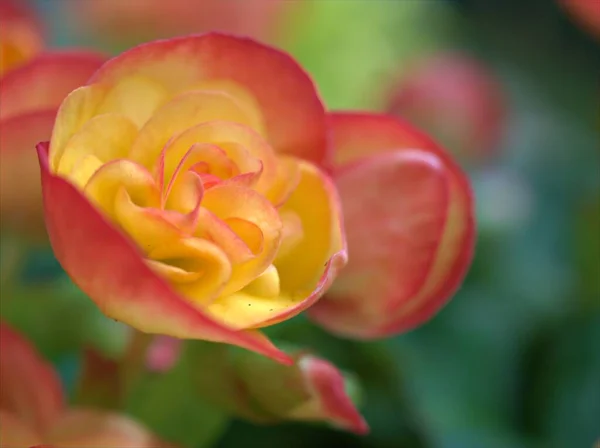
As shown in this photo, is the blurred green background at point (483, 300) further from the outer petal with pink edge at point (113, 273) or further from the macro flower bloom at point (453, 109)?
the outer petal with pink edge at point (113, 273)

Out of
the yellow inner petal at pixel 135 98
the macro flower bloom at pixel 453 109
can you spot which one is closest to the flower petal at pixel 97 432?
the yellow inner petal at pixel 135 98

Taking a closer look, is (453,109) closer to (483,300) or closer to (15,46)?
(483,300)

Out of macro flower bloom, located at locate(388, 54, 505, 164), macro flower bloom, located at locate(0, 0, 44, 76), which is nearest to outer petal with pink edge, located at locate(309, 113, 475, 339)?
macro flower bloom, located at locate(0, 0, 44, 76)

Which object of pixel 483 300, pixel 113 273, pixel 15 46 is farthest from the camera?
pixel 483 300

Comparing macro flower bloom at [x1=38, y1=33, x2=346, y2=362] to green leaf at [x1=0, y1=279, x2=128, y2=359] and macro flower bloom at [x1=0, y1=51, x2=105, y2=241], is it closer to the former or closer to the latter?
macro flower bloom at [x1=0, y1=51, x2=105, y2=241]

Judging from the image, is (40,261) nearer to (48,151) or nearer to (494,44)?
(48,151)

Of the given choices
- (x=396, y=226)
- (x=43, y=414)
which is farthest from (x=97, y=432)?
→ (x=396, y=226)
